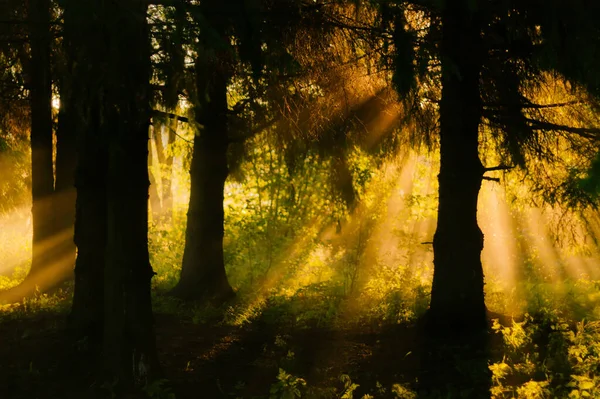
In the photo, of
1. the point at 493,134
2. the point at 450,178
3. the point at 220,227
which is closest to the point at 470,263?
the point at 450,178

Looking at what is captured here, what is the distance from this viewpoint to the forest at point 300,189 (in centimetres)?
610

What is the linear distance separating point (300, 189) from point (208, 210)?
8.68ft

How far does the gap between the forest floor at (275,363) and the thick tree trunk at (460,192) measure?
56 centimetres

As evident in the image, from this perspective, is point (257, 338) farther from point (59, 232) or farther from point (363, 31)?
point (59, 232)

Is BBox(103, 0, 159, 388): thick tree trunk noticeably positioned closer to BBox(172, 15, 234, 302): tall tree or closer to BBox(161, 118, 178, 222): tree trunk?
BBox(172, 15, 234, 302): tall tree

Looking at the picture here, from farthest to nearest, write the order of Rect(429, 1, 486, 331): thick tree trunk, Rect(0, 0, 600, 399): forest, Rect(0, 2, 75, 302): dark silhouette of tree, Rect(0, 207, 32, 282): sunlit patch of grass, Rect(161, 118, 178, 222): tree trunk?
Rect(161, 118, 178, 222): tree trunk → Rect(0, 207, 32, 282): sunlit patch of grass → Rect(0, 2, 75, 302): dark silhouette of tree → Rect(429, 1, 486, 331): thick tree trunk → Rect(0, 0, 600, 399): forest

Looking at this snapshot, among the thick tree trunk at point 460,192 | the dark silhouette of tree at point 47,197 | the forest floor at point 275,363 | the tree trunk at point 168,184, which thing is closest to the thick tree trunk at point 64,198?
the dark silhouette of tree at point 47,197

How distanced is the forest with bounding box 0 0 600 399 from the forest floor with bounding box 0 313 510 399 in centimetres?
4

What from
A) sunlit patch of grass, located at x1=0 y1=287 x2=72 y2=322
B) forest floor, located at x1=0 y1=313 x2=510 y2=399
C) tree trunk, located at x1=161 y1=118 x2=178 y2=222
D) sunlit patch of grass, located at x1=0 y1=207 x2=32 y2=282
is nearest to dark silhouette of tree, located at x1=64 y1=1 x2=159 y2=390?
forest floor, located at x1=0 y1=313 x2=510 y2=399

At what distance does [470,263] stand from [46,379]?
5661mm

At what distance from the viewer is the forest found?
20.0 feet

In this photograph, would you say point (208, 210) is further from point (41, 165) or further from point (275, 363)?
point (275, 363)

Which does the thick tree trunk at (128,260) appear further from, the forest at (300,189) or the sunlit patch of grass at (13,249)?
the sunlit patch of grass at (13,249)

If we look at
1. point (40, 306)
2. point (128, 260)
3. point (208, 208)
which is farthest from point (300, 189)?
point (128, 260)
